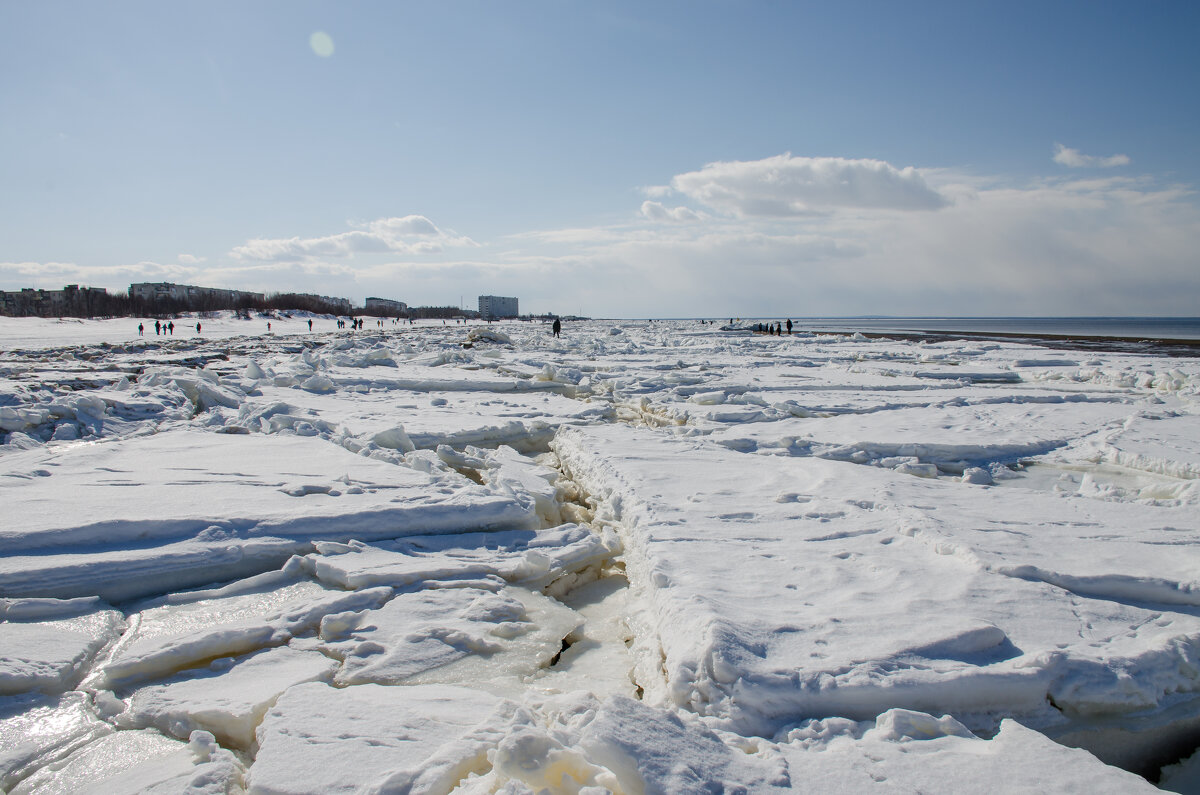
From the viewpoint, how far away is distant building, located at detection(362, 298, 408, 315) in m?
105

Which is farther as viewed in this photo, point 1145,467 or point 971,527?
point 1145,467

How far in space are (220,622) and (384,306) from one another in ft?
382

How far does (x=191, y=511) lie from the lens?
3543mm

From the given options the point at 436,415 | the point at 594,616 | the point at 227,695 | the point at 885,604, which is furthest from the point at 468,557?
the point at 436,415

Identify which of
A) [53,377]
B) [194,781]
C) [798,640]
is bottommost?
[194,781]

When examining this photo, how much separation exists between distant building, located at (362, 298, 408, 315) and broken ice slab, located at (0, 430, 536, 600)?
4040 inches

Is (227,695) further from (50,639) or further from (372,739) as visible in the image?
(50,639)

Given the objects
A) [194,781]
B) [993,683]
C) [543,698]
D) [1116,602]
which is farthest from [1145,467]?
[194,781]

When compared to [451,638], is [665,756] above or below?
above

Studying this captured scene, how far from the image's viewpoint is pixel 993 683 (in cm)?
210

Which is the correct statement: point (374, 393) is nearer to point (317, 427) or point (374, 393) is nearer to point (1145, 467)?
point (317, 427)

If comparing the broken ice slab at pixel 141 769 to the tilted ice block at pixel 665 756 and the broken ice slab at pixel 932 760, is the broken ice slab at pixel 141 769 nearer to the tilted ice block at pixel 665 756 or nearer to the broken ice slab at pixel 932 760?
the tilted ice block at pixel 665 756

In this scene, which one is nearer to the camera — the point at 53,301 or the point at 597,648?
the point at 597,648

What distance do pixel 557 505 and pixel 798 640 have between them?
2501 millimetres
